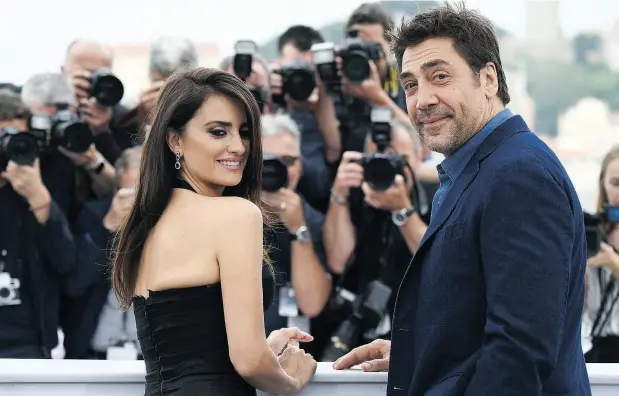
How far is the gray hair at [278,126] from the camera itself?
11.8 ft

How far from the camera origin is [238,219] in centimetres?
193

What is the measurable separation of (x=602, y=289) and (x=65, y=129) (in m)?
2.11

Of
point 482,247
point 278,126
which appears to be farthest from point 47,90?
point 482,247

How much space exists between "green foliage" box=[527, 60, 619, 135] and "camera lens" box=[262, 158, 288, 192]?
318 centimetres

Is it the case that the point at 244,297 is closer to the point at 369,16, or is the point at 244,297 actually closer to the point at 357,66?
the point at 357,66

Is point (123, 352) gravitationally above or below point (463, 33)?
below

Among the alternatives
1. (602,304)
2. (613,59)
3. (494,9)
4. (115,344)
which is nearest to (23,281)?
(115,344)

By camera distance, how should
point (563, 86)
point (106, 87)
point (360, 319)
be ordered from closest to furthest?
1. point (360, 319)
2. point (106, 87)
3. point (563, 86)

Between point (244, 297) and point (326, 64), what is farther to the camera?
point (326, 64)

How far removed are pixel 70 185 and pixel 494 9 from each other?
8.35 feet

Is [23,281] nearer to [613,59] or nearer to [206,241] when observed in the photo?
[206,241]

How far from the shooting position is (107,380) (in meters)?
1.98

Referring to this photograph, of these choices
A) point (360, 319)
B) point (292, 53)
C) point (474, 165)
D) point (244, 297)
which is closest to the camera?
point (474, 165)

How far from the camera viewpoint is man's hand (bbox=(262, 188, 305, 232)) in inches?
139
